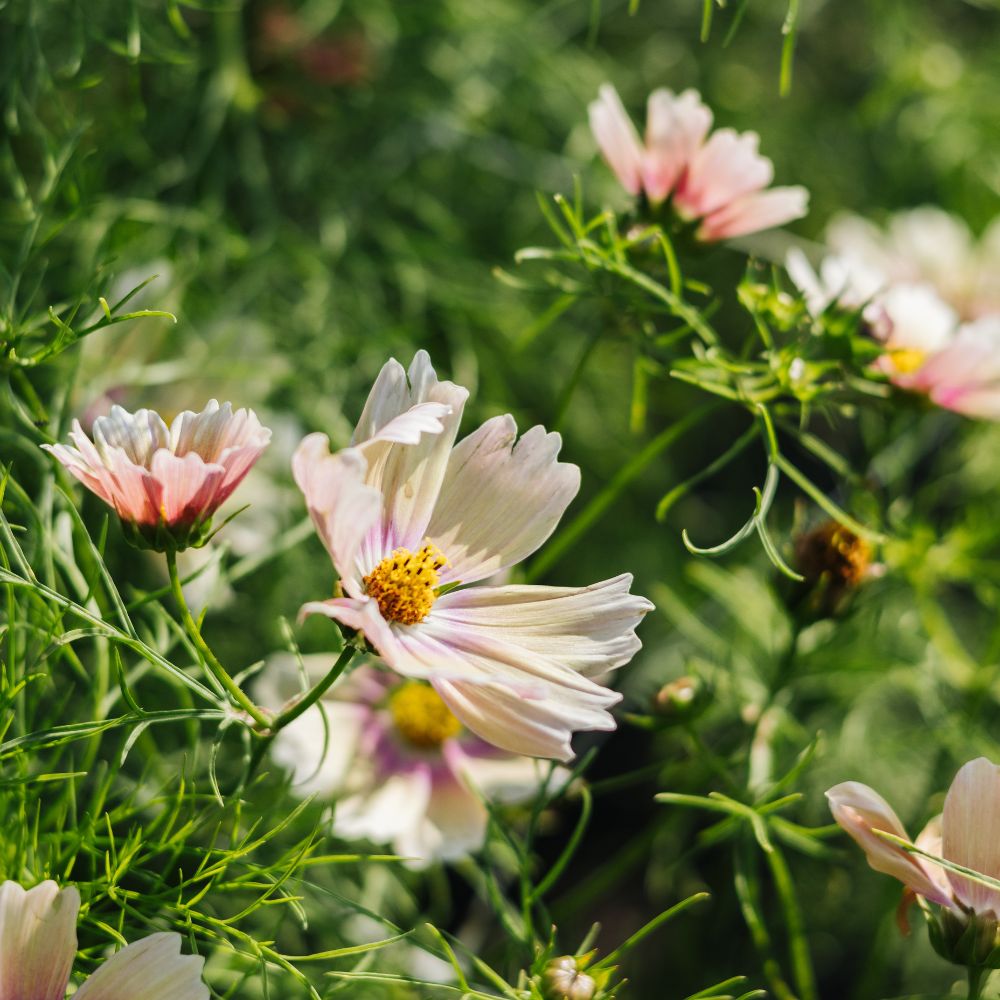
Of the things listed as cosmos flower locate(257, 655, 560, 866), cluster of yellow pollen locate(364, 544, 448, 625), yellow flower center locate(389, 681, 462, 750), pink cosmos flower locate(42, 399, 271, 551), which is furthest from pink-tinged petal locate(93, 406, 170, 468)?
yellow flower center locate(389, 681, 462, 750)

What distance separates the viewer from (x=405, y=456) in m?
0.48

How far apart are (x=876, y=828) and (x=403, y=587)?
0.21 meters

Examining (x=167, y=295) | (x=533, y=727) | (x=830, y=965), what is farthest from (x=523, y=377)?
(x=533, y=727)

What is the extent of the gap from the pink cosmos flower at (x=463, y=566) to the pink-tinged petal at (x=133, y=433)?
68mm

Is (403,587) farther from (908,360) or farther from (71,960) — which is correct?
(908,360)

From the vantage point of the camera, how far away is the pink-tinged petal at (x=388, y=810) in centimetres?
59

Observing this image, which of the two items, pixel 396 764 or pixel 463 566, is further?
pixel 396 764

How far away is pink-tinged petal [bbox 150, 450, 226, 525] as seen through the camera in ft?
1.29

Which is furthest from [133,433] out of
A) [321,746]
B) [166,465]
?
[321,746]

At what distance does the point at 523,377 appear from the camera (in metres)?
1.02

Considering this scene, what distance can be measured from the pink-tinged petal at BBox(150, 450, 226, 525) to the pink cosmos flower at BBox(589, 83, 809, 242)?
268 mm

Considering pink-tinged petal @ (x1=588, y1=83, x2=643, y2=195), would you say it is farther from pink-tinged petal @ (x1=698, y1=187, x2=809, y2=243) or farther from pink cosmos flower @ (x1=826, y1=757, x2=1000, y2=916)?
pink cosmos flower @ (x1=826, y1=757, x2=1000, y2=916)

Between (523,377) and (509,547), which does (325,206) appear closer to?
(523,377)

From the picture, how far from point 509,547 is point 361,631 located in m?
0.09
